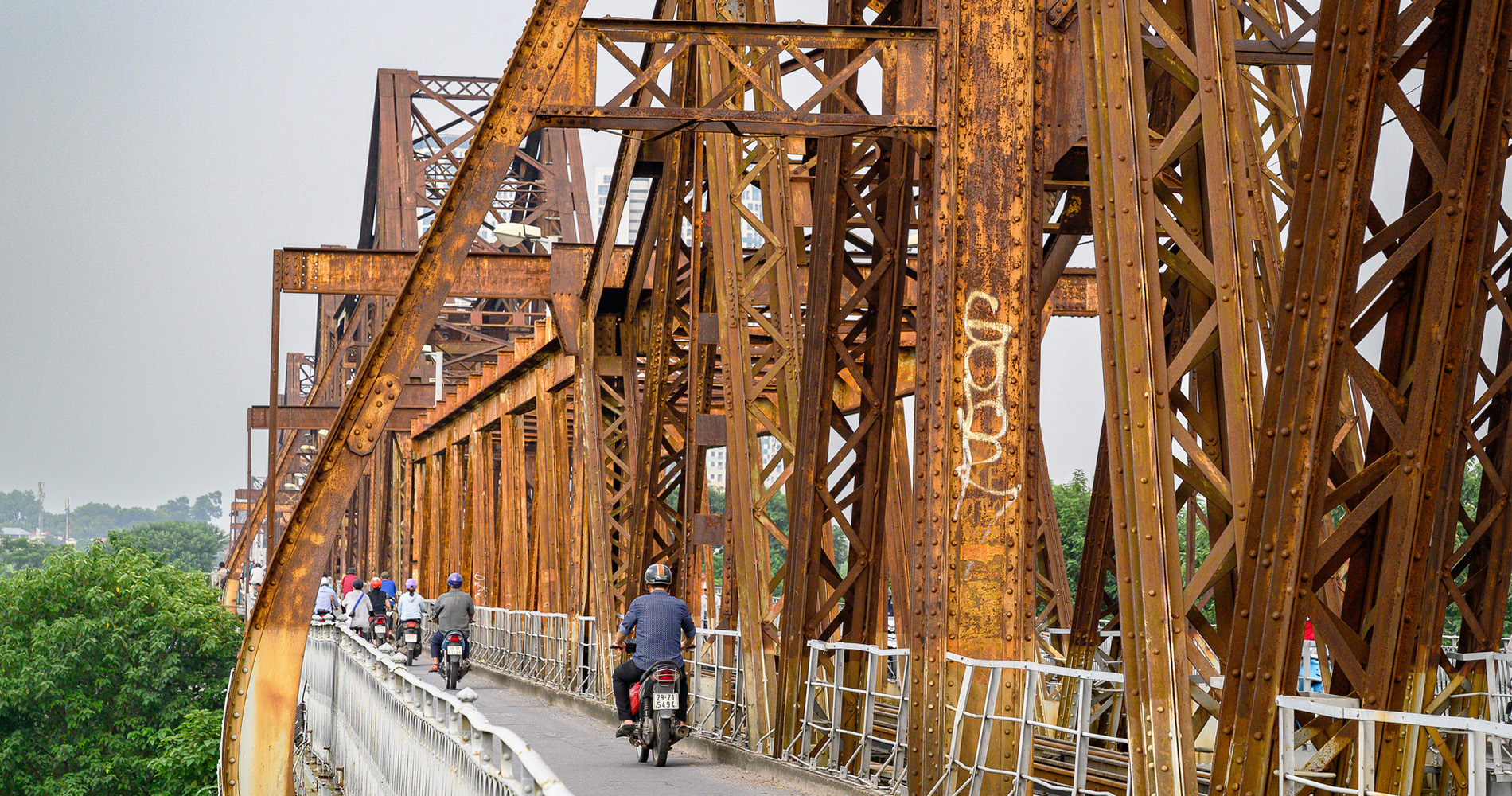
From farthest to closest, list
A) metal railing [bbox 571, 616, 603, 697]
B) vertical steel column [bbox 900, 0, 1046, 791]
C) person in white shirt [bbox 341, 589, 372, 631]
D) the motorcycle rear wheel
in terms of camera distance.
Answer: person in white shirt [bbox 341, 589, 372, 631] → metal railing [bbox 571, 616, 603, 697] → the motorcycle rear wheel → vertical steel column [bbox 900, 0, 1046, 791]

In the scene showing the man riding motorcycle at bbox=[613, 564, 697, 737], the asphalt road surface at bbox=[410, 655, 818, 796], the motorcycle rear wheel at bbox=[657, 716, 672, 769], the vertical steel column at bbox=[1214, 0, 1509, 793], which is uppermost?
the vertical steel column at bbox=[1214, 0, 1509, 793]

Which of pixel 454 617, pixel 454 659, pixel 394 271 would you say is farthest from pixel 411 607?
pixel 394 271

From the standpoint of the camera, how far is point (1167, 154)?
7062 mm

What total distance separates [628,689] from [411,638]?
44.9 feet

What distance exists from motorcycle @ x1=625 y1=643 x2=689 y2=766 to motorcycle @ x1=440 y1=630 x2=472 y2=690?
9.51 m

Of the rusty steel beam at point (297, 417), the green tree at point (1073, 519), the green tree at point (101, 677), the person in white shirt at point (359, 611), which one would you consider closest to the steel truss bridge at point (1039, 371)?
the person in white shirt at point (359, 611)

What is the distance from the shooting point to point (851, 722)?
1119 cm

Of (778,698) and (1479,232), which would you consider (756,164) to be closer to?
(778,698)

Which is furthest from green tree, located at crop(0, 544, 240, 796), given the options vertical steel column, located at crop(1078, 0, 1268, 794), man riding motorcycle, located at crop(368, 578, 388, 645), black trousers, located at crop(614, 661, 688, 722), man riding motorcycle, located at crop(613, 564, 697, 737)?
vertical steel column, located at crop(1078, 0, 1268, 794)

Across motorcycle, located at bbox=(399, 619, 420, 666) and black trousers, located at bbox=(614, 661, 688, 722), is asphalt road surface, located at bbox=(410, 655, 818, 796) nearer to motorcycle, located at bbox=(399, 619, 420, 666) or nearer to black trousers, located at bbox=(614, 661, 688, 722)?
black trousers, located at bbox=(614, 661, 688, 722)

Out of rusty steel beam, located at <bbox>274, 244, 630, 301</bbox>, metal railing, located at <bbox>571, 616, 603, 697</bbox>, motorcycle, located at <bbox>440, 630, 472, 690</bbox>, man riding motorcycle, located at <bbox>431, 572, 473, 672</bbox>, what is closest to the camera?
rusty steel beam, located at <bbox>274, 244, 630, 301</bbox>

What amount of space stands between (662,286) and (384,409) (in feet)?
24.4

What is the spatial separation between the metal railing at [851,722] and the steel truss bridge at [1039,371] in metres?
0.05

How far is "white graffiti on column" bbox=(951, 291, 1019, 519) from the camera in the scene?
9227 millimetres
